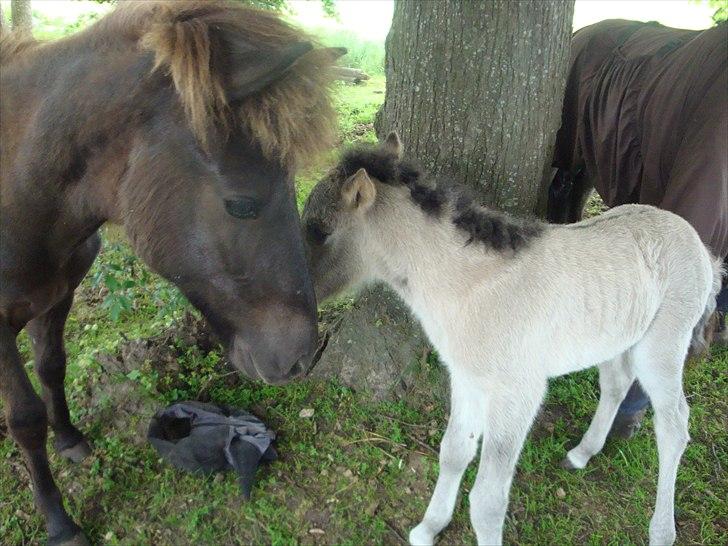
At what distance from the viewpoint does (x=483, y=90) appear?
2656mm

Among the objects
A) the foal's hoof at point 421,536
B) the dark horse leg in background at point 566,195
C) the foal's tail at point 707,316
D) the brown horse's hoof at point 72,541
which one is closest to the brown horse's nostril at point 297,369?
the foal's hoof at point 421,536

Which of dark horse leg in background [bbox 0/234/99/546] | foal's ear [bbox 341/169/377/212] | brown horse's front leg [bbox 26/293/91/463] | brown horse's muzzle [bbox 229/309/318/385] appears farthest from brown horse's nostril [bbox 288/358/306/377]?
brown horse's front leg [bbox 26/293/91/463]

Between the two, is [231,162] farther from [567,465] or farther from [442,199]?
[567,465]

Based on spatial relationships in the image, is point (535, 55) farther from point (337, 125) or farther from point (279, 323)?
point (279, 323)

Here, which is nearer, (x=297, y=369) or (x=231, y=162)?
(x=231, y=162)

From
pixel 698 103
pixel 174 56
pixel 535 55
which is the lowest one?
pixel 698 103

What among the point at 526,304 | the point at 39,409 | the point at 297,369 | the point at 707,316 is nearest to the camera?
the point at 297,369

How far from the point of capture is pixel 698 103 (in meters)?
2.62

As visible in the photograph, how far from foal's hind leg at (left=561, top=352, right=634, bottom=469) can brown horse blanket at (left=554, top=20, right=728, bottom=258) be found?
823 millimetres

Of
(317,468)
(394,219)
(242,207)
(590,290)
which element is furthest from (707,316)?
(242,207)

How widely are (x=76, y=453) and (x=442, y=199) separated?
2544 millimetres

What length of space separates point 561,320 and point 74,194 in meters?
2.02

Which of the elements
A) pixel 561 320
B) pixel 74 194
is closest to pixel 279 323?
pixel 74 194

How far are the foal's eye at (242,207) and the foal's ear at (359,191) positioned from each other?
513 mm
